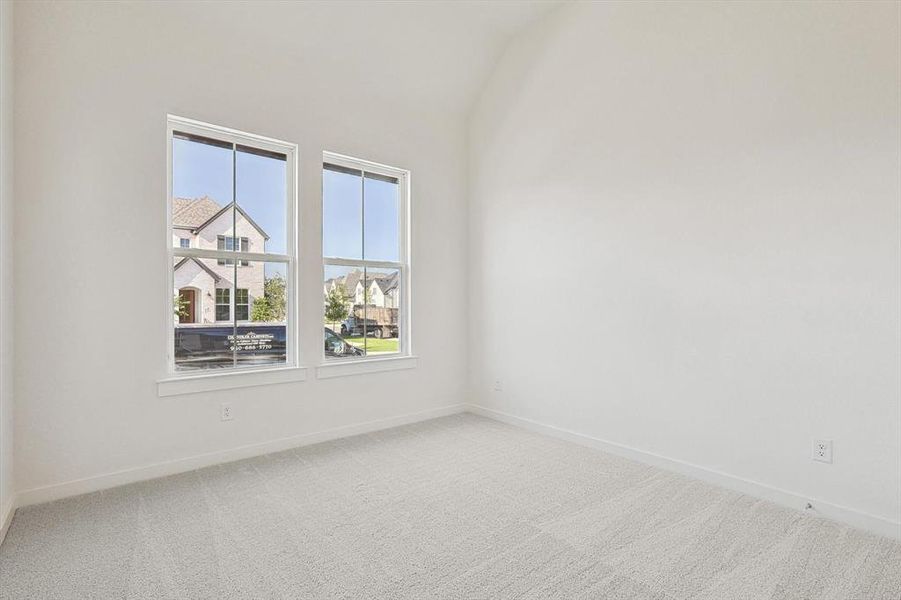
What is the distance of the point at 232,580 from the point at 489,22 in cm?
420

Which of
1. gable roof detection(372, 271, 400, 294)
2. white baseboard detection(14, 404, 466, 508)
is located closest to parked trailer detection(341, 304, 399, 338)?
gable roof detection(372, 271, 400, 294)

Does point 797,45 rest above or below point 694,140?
above

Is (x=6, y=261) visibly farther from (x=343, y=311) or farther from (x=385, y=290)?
(x=385, y=290)

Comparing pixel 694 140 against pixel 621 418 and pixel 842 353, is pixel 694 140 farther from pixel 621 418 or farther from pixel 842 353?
pixel 621 418

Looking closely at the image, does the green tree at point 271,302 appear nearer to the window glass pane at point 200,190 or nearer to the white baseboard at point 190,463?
the window glass pane at point 200,190

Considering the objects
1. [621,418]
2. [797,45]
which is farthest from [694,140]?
[621,418]

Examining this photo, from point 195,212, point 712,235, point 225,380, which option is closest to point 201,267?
point 195,212

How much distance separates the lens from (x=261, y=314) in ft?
11.5

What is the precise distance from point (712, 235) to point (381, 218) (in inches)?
103

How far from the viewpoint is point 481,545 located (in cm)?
219

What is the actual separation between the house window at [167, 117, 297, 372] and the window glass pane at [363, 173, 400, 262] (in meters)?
0.69

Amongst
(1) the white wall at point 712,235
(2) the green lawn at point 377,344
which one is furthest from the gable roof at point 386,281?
(1) the white wall at point 712,235

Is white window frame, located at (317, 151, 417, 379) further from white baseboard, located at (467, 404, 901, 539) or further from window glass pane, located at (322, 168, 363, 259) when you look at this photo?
white baseboard, located at (467, 404, 901, 539)

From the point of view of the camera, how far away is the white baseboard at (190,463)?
2.65 metres
